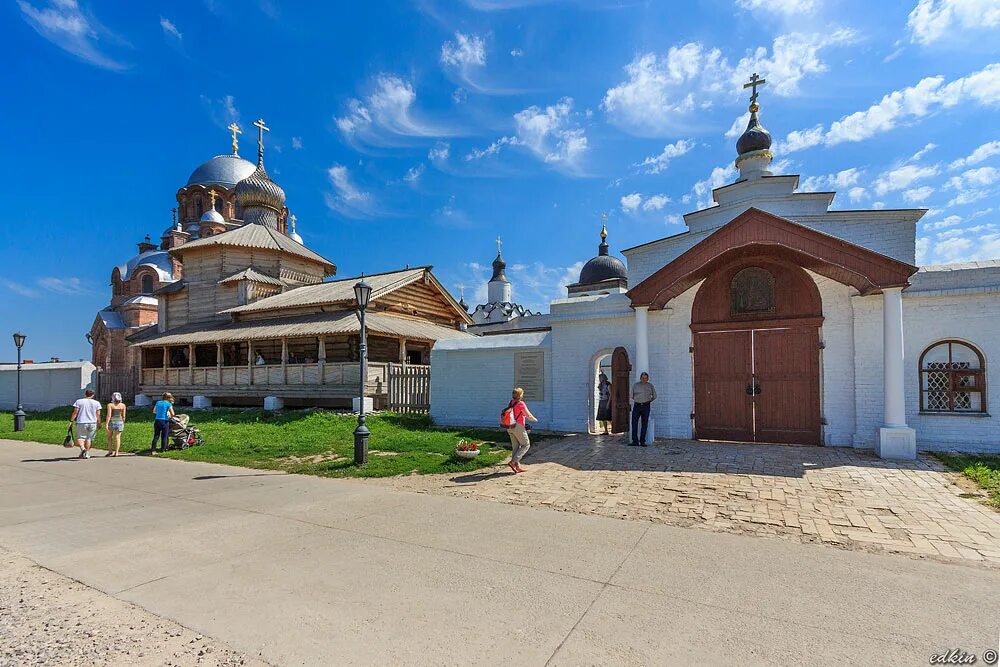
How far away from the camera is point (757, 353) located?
11.6 metres

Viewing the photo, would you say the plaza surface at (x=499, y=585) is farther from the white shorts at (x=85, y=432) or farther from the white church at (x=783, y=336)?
the white church at (x=783, y=336)

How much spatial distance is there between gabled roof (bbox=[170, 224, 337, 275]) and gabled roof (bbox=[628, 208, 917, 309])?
931 inches

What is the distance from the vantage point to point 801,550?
15.9 feet

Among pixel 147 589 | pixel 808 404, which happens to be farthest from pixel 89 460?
pixel 808 404

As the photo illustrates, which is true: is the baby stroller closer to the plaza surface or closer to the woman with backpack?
the plaza surface

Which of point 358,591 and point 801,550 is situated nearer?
point 358,591

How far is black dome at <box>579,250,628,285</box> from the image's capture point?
3997 centimetres

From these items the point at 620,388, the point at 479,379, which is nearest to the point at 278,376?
the point at 479,379

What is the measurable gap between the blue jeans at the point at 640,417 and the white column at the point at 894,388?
436cm

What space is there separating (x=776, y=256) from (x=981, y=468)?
5233 millimetres

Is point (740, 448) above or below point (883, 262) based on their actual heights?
below

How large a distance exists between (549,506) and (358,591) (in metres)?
3.16

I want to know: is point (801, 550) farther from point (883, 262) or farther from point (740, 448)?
point (883, 262)

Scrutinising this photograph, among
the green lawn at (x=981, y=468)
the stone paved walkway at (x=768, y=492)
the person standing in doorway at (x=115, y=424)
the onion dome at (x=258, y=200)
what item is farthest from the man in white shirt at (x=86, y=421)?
the onion dome at (x=258, y=200)
